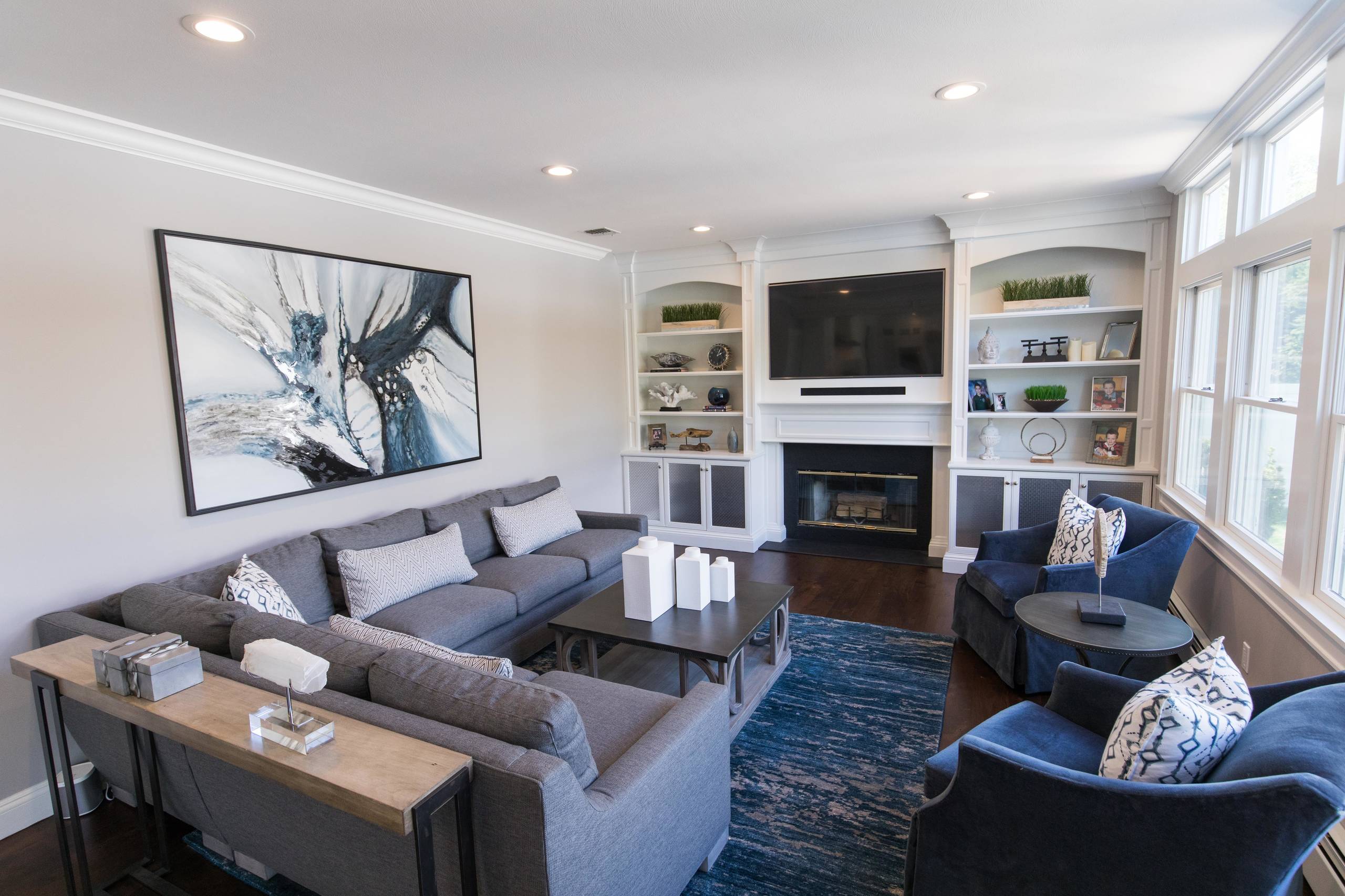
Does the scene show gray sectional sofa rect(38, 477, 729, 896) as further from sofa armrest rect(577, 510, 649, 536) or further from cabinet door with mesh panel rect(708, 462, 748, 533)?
cabinet door with mesh panel rect(708, 462, 748, 533)

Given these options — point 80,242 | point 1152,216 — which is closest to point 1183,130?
point 1152,216

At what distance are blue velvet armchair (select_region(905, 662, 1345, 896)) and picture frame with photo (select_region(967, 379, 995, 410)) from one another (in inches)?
133

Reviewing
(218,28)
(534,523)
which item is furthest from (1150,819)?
(534,523)

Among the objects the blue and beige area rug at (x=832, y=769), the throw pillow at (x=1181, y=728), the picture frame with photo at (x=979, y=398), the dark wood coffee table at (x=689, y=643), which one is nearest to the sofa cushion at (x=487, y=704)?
the blue and beige area rug at (x=832, y=769)

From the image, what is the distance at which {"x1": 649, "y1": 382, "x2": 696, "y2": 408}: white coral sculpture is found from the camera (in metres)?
6.03

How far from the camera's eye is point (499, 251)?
4559mm

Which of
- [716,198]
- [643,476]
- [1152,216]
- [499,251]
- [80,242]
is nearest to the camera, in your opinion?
[80,242]

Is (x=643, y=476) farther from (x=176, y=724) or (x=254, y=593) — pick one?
(x=176, y=724)

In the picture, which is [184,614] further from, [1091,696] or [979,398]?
[979,398]

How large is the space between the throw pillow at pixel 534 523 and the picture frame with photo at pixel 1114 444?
3552mm

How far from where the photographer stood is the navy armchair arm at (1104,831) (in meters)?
1.19

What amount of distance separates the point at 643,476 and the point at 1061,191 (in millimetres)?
3710

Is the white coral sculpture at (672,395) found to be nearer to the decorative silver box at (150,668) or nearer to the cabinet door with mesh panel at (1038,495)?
the cabinet door with mesh panel at (1038,495)

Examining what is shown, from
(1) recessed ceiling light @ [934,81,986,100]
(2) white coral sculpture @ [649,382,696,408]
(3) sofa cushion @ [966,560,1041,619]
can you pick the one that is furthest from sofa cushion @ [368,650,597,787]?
(2) white coral sculpture @ [649,382,696,408]
